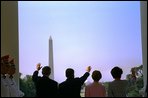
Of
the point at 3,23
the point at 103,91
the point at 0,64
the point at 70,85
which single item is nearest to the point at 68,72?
the point at 70,85

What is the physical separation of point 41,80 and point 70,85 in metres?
0.55

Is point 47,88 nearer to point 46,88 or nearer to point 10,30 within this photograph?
point 46,88

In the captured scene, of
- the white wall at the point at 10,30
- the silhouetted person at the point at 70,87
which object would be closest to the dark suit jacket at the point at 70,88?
the silhouetted person at the point at 70,87

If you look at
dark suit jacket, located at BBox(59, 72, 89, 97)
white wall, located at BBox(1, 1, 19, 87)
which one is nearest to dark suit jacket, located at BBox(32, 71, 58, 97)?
dark suit jacket, located at BBox(59, 72, 89, 97)

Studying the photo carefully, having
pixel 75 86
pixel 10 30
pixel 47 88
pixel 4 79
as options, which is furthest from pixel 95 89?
pixel 10 30

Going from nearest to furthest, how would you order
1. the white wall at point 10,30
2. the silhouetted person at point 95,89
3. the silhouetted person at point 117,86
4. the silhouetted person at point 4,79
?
1. the silhouetted person at point 95,89
2. the silhouetted person at point 117,86
3. the silhouetted person at point 4,79
4. the white wall at point 10,30

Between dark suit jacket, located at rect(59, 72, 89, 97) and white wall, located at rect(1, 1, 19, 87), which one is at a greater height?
white wall, located at rect(1, 1, 19, 87)

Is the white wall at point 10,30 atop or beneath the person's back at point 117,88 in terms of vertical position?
atop

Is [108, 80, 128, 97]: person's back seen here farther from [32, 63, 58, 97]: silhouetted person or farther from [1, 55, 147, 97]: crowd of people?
[32, 63, 58, 97]: silhouetted person

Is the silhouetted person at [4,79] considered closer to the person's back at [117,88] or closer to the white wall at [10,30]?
the white wall at [10,30]

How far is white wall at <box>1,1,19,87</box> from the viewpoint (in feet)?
34.2

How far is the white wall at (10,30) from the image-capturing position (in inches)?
411

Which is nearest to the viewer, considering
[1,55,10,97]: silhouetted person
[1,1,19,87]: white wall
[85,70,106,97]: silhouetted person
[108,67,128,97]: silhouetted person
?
[85,70,106,97]: silhouetted person

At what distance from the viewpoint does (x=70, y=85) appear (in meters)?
7.71
